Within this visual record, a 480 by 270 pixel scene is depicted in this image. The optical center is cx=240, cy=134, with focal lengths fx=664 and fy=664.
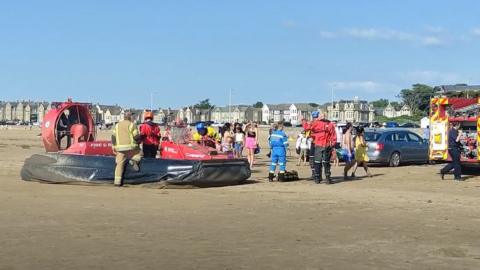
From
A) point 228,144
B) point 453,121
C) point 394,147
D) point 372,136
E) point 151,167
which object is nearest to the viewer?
point 151,167

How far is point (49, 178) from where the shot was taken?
16984mm

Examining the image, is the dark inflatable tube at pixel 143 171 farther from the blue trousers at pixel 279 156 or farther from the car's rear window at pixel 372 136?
the car's rear window at pixel 372 136

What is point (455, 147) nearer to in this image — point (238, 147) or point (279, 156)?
point (279, 156)

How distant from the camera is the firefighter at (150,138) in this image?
16906 millimetres

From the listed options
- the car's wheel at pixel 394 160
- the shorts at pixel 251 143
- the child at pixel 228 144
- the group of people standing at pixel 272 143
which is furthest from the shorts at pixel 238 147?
the car's wheel at pixel 394 160

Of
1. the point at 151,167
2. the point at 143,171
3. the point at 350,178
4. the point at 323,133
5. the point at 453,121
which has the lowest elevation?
the point at 350,178

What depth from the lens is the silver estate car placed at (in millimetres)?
25719

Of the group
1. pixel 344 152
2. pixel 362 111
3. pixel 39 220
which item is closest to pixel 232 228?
pixel 39 220

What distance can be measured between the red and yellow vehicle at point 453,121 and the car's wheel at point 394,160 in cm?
521

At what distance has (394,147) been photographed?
85.7 feet

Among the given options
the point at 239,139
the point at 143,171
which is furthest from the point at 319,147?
the point at 239,139

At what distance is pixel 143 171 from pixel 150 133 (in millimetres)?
1303

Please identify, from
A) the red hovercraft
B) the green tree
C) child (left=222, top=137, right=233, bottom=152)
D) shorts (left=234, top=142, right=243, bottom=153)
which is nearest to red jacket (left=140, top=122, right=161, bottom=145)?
the red hovercraft

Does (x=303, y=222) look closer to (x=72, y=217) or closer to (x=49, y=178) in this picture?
(x=72, y=217)
